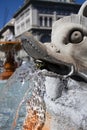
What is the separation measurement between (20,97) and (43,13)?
189 feet

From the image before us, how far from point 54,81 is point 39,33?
2162 inches

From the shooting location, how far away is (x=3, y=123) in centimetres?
361

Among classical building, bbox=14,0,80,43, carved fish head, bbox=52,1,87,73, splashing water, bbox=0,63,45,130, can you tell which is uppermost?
classical building, bbox=14,0,80,43

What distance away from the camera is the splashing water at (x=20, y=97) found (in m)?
2.49

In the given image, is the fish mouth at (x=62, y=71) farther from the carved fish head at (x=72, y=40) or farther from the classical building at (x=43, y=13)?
the classical building at (x=43, y=13)

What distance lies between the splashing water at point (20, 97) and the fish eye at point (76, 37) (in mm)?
329

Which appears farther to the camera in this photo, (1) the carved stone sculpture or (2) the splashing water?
(2) the splashing water

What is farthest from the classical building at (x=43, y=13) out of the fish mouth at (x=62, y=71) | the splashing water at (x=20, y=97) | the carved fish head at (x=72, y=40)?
the fish mouth at (x=62, y=71)

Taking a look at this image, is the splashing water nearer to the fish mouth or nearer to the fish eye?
the fish mouth

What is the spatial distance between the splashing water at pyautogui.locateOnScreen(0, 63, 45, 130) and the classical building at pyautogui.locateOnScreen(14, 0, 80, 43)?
52909 millimetres

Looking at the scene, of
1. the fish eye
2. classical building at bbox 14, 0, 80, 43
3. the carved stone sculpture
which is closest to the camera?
the carved stone sculpture

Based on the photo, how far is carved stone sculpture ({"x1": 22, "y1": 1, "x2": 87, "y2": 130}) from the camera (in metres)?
2.32

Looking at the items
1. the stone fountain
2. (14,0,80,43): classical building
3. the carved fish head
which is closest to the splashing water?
the stone fountain

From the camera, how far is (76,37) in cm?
244
